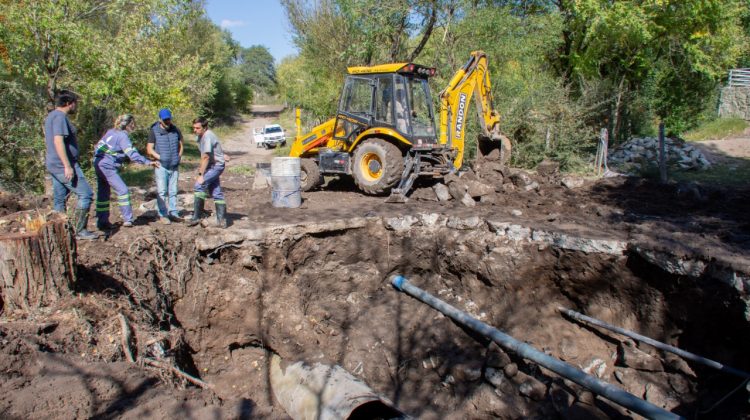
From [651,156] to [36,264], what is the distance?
1367cm

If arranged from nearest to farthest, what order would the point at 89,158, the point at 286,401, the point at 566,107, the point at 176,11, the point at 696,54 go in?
the point at 286,401 → the point at 176,11 → the point at 89,158 → the point at 566,107 → the point at 696,54

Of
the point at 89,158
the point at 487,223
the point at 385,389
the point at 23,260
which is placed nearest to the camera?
the point at 23,260

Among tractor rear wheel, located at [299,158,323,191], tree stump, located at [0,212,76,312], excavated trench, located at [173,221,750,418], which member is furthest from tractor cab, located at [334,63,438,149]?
tree stump, located at [0,212,76,312]

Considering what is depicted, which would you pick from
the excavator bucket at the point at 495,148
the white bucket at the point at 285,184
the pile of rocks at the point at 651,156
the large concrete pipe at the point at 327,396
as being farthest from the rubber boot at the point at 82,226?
the pile of rocks at the point at 651,156

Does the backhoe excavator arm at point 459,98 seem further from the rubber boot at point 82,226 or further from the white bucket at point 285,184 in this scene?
the rubber boot at point 82,226

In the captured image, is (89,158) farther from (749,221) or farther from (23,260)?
(749,221)

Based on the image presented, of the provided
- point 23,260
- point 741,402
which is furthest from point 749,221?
point 23,260

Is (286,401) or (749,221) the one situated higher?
(749,221)

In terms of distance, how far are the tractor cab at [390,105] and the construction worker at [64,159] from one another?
4696 mm

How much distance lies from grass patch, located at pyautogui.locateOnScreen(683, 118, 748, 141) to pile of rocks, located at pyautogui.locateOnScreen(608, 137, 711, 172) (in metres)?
3.51

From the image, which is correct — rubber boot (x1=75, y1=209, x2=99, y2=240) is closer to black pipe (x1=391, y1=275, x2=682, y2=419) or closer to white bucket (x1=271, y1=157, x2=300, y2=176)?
white bucket (x1=271, y1=157, x2=300, y2=176)

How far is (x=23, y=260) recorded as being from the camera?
3.89 metres

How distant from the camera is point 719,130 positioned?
52.2 feet

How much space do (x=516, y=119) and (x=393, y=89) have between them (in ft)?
19.6
